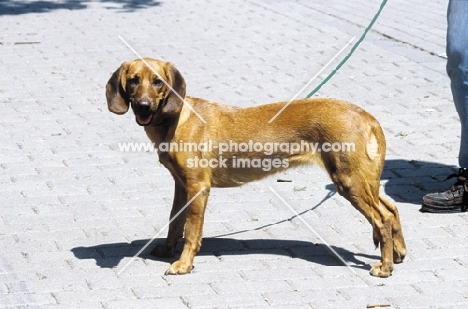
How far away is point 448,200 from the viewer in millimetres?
6594

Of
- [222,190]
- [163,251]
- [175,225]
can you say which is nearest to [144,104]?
[175,225]

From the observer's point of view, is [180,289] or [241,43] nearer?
[180,289]

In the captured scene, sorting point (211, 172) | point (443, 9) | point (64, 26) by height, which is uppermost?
point (211, 172)

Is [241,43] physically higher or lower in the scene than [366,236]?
lower

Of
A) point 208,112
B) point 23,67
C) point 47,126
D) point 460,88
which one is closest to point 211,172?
point 208,112

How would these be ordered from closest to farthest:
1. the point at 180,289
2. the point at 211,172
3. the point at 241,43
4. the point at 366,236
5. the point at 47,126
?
1. the point at 180,289
2. the point at 211,172
3. the point at 366,236
4. the point at 47,126
5. the point at 241,43

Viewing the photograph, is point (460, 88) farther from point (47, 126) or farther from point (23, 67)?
point (23, 67)

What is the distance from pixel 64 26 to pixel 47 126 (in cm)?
448

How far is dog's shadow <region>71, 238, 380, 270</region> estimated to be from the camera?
582 cm

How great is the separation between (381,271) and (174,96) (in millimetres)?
1605

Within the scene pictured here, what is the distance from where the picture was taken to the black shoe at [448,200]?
6590 mm

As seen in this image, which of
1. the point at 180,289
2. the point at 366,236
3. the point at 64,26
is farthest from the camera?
the point at 64,26

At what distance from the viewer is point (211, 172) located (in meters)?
5.73

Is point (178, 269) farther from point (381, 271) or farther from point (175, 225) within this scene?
point (381, 271)
